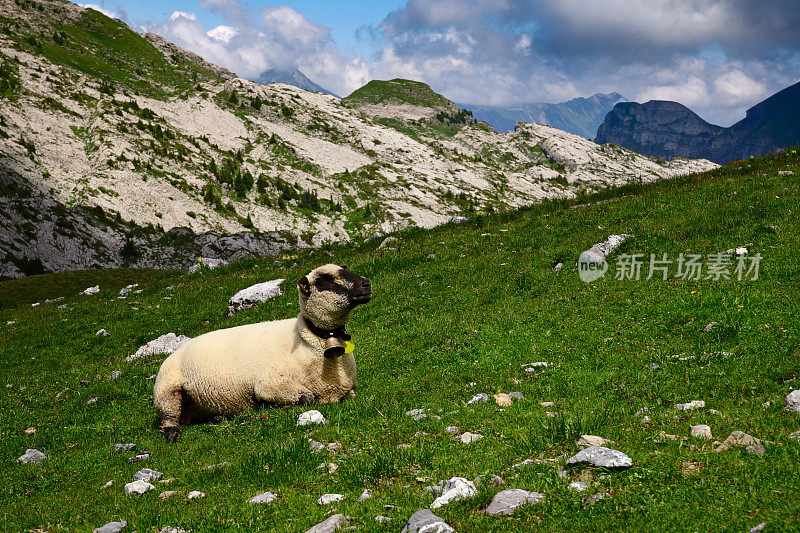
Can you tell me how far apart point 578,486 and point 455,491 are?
1.39m

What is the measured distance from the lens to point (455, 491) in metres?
5.30

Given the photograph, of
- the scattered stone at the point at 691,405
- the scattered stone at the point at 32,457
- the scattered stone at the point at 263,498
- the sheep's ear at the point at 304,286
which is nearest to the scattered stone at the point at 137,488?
the scattered stone at the point at 263,498

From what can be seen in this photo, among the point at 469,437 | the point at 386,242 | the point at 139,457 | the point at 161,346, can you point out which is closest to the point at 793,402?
the point at 469,437

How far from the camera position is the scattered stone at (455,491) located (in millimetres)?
5188

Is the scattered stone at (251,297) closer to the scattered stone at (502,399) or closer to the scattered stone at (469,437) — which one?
the scattered stone at (502,399)

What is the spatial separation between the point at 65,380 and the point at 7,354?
8248 mm

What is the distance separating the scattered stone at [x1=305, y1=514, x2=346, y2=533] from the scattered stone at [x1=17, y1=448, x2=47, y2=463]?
7.56 meters

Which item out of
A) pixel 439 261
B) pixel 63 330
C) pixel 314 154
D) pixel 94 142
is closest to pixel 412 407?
pixel 439 261

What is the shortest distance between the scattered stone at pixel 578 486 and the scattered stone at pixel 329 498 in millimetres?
2764

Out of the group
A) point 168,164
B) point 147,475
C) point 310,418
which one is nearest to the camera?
point 147,475

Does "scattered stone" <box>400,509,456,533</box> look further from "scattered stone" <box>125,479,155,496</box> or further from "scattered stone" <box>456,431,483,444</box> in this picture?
"scattered stone" <box>125,479,155,496</box>

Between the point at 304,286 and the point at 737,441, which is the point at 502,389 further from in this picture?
the point at 304,286

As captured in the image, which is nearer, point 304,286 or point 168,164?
point 304,286

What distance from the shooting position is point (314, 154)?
13925 centimetres
